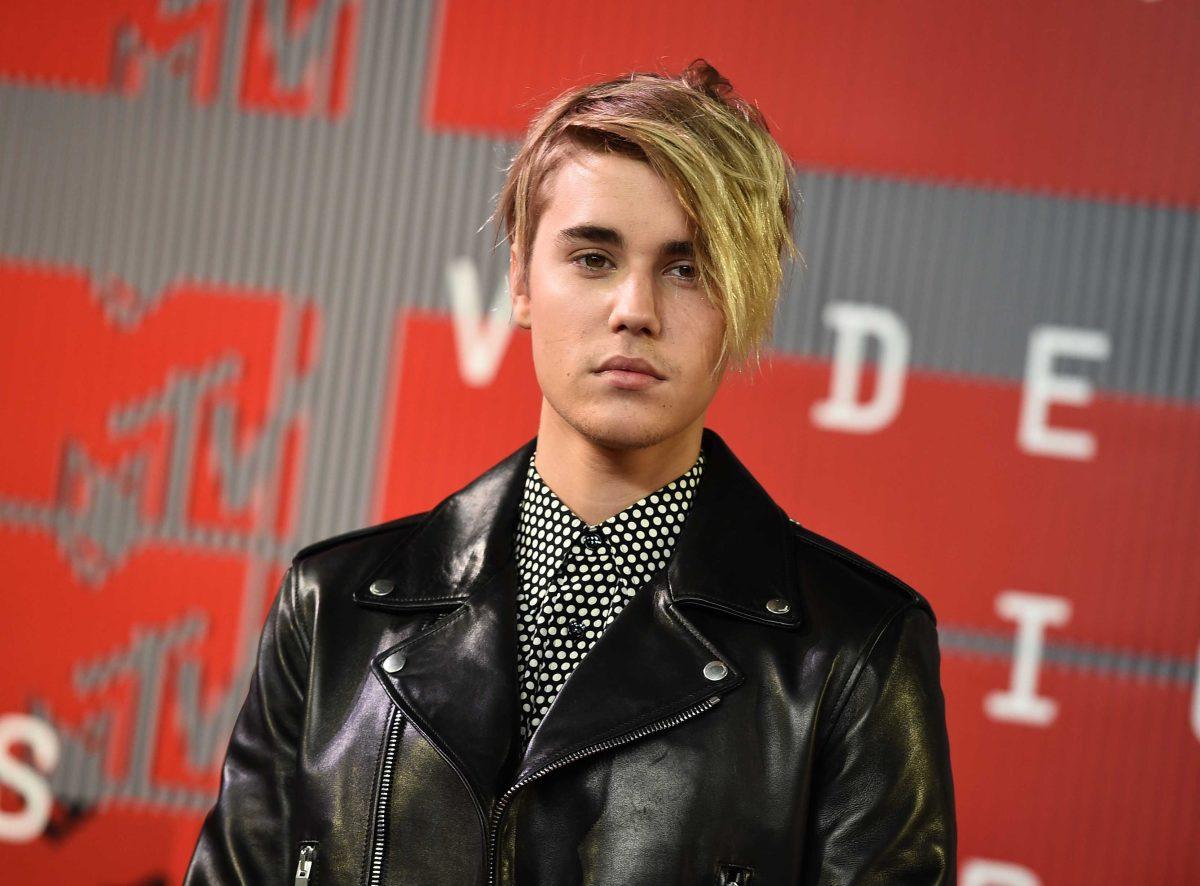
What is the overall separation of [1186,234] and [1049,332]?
0.33 m

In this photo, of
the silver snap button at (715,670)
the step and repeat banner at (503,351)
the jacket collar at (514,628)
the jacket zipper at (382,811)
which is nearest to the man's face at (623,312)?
the jacket collar at (514,628)

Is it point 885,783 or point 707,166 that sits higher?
point 707,166

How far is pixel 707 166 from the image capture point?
4.57ft

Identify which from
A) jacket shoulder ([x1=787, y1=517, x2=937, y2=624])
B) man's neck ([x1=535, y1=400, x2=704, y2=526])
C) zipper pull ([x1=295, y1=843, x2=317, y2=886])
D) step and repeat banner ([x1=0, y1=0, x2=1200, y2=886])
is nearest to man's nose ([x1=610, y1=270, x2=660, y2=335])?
man's neck ([x1=535, y1=400, x2=704, y2=526])

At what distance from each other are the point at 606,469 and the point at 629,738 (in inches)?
11.5

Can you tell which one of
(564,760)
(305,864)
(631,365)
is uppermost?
(631,365)

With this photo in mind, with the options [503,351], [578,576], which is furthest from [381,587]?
[503,351]

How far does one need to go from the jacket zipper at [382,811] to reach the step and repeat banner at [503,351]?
1465 millimetres

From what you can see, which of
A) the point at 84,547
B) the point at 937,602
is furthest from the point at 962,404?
the point at 84,547

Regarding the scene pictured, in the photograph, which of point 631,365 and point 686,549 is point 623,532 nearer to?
point 686,549

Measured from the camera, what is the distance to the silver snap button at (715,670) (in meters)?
1.32

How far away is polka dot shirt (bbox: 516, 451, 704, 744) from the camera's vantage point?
55.9 inches

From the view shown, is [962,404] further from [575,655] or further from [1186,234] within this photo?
[575,655]

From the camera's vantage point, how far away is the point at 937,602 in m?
2.67
